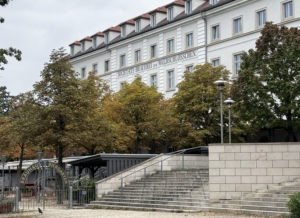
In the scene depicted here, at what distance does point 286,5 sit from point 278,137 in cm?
1033

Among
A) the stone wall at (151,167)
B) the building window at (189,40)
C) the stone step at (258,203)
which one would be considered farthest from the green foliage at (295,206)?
the building window at (189,40)

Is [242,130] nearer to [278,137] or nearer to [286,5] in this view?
[278,137]

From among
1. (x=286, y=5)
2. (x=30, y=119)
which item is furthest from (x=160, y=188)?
(x=286, y=5)

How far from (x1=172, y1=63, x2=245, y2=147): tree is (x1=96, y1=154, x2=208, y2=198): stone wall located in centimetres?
434

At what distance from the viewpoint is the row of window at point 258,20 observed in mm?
41469

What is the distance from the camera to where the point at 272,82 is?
31.3 metres

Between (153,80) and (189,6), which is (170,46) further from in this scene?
(189,6)

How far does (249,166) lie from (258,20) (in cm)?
2353

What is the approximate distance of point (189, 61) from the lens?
Result: 4956 centimetres

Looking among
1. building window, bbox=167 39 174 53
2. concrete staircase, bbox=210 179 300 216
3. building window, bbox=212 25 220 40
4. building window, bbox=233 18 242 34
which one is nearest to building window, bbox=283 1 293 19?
building window, bbox=233 18 242 34

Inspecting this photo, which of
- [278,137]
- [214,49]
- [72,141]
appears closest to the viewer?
[72,141]

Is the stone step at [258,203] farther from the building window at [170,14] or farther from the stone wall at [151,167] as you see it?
the building window at [170,14]

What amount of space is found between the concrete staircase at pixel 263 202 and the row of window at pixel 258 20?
73.6ft

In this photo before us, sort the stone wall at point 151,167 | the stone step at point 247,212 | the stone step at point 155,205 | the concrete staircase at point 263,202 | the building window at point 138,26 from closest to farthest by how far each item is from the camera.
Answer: the stone step at point 247,212, the concrete staircase at point 263,202, the stone step at point 155,205, the stone wall at point 151,167, the building window at point 138,26
